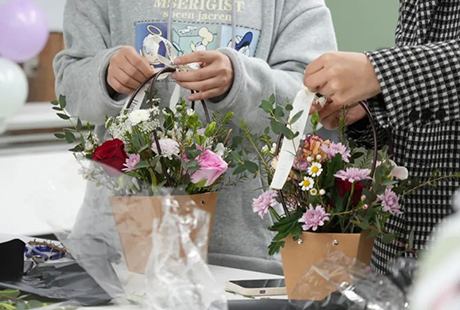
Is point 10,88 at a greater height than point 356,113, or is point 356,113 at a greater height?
point 356,113

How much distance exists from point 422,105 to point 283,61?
1.97ft

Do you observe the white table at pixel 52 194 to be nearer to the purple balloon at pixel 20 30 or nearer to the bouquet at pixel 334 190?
the bouquet at pixel 334 190

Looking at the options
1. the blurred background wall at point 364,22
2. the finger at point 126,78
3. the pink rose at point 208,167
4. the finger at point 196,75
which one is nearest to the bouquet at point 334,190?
the pink rose at point 208,167

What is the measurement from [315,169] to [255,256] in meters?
0.47

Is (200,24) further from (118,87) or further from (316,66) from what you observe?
(316,66)

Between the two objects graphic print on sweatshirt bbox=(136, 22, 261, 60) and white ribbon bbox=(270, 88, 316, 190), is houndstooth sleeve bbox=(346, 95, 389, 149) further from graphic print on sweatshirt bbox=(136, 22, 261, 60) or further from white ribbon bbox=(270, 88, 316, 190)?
graphic print on sweatshirt bbox=(136, 22, 261, 60)

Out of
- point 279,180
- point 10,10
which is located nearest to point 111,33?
point 279,180

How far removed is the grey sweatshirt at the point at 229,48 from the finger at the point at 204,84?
0.04m

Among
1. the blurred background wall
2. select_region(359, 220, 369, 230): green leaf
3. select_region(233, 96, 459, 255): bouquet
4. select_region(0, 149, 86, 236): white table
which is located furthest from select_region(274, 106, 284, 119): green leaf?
the blurred background wall

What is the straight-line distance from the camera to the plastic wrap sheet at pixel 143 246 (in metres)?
0.69

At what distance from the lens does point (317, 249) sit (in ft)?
3.46

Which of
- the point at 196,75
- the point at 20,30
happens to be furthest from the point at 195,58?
the point at 20,30

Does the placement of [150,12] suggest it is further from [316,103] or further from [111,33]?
[316,103]

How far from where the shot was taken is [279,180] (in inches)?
41.4
